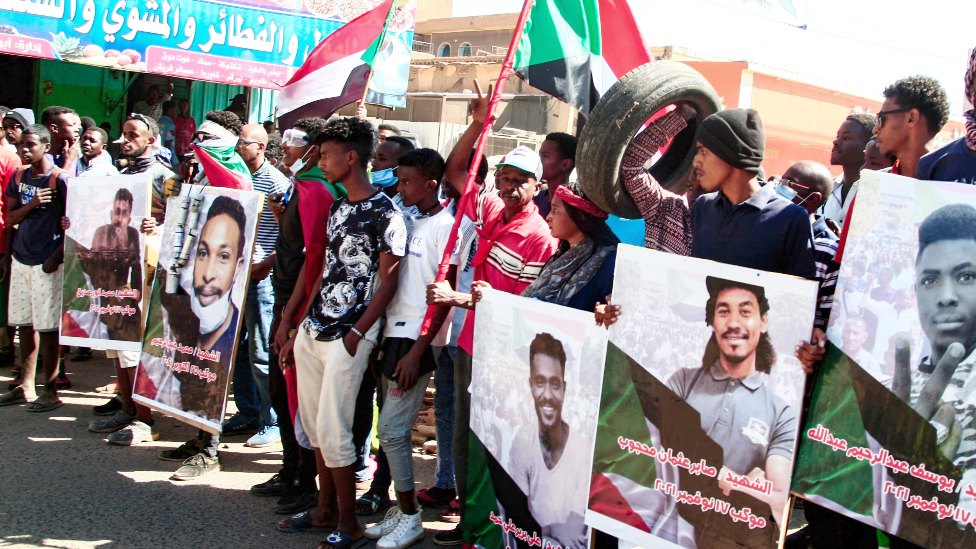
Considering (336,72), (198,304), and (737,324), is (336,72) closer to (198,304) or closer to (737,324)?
(198,304)

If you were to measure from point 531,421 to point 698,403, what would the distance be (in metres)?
0.86

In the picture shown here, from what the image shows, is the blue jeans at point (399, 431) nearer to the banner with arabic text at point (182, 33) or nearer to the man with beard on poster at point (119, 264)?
the man with beard on poster at point (119, 264)

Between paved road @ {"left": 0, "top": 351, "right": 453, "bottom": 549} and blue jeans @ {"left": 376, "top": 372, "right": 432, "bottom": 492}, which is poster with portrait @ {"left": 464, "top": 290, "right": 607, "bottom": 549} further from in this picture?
paved road @ {"left": 0, "top": 351, "right": 453, "bottom": 549}

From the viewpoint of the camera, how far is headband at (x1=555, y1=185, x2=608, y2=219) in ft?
12.0

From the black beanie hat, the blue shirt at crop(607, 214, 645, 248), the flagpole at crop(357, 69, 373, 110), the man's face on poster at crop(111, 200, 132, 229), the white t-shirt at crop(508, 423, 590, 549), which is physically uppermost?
the flagpole at crop(357, 69, 373, 110)

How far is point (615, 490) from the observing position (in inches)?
130

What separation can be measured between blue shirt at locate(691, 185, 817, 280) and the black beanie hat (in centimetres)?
14

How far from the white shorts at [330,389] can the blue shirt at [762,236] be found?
1.90 metres

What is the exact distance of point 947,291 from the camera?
259 cm

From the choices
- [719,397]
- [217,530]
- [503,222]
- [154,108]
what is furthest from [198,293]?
[154,108]

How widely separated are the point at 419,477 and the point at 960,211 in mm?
3869

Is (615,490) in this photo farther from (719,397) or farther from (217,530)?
(217,530)

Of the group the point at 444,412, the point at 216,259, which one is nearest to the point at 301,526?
the point at 444,412

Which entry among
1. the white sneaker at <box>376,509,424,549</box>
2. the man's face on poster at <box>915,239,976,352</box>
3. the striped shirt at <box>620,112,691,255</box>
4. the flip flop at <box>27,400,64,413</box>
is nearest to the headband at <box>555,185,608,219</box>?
the striped shirt at <box>620,112,691,255</box>
